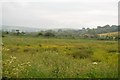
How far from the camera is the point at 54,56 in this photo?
1091 cm

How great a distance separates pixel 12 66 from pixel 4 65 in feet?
0.78

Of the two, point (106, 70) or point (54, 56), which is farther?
point (54, 56)

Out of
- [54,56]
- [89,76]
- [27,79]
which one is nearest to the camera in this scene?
[27,79]

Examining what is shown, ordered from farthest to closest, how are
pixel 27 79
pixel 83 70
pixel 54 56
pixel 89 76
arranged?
pixel 54 56
pixel 83 70
pixel 89 76
pixel 27 79

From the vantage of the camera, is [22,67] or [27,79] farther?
[22,67]

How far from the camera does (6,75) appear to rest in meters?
7.48

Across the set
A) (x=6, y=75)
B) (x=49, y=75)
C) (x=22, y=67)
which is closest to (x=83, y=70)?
(x=49, y=75)

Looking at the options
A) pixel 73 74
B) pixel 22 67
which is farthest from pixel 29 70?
pixel 73 74

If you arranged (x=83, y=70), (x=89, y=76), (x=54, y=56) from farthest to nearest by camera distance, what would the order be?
(x=54, y=56) → (x=83, y=70) → (x=89, y=76)

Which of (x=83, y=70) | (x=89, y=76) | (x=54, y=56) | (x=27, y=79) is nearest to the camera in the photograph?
(x=27, y=79)

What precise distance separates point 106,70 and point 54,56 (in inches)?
117

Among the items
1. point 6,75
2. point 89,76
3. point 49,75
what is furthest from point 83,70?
point 6,75

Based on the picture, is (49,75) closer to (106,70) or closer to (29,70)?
(29,70)

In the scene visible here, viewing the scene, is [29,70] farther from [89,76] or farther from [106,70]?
[106,70]
